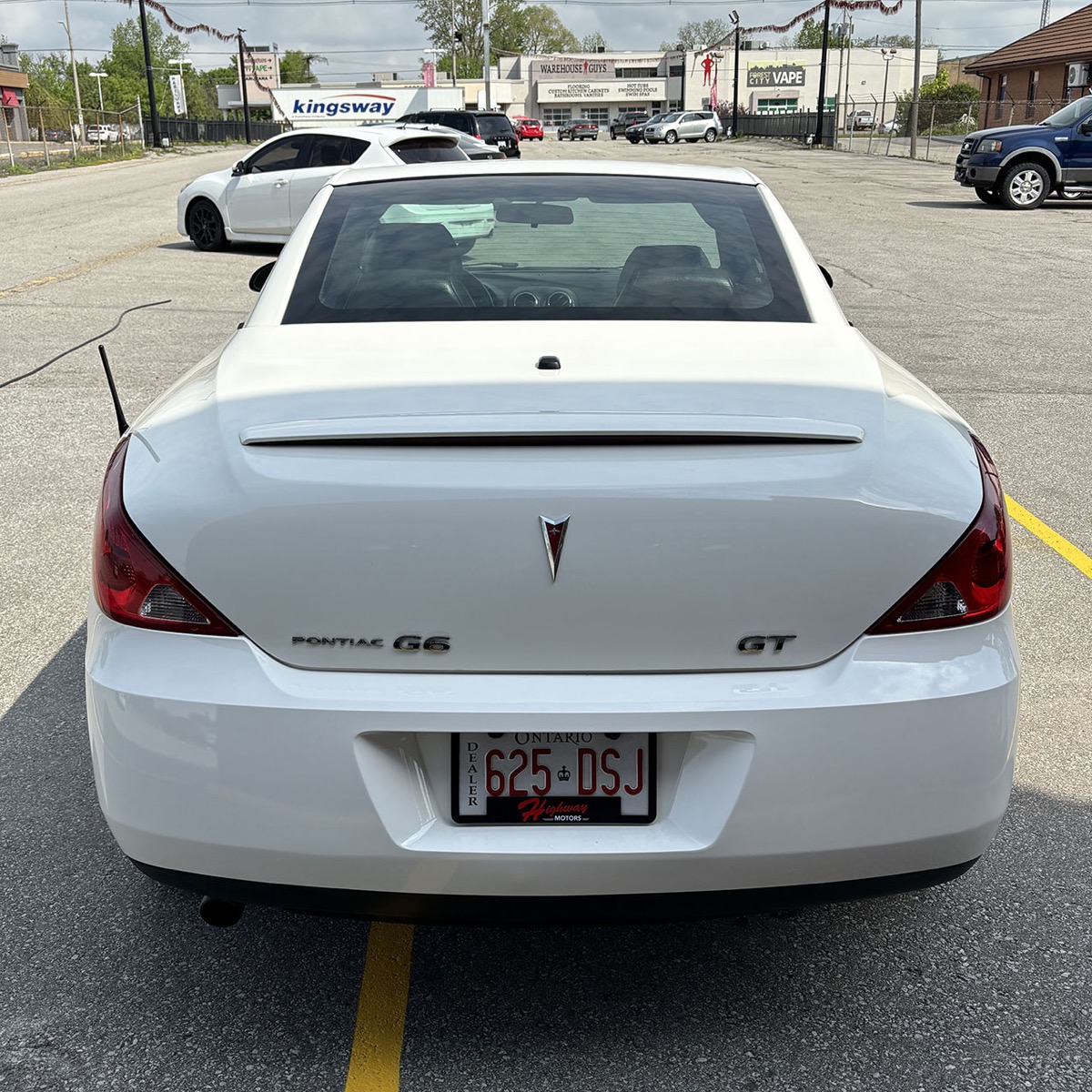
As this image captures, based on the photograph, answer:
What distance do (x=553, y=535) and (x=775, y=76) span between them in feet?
418

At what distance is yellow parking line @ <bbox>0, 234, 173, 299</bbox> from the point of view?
41.5ft

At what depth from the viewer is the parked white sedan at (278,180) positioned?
→ 51.8ft

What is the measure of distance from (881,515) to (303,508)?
3.32 ft

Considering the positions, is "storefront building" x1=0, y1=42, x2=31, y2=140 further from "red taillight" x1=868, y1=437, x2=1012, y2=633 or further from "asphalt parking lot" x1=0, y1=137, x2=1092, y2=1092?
"red taillight" x1=868, y1=437, x2=1012, y2=633

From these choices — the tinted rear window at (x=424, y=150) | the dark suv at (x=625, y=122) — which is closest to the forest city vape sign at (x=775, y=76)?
the dark suv at (x=625, y=122)

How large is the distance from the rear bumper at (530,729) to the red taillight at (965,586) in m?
0.04

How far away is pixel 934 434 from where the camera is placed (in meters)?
2.45

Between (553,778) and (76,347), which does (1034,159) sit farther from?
(553,778)

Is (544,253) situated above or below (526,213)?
below

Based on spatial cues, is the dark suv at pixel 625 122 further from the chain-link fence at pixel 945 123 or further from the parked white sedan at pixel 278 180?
the parked white sedan at pixel 278 180

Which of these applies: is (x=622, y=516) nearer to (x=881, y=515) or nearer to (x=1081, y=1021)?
(x=881, y=515)

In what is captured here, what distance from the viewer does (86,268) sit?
564 inches

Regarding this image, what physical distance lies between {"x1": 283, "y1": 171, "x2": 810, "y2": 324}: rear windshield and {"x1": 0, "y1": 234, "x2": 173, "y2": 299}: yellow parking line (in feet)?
32.5

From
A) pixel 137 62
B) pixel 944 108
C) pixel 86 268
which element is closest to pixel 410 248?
pixel 86 268
